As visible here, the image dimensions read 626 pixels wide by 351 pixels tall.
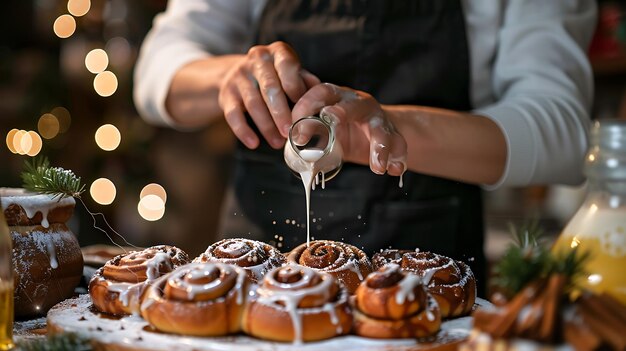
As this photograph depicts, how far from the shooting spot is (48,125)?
2.85 metres

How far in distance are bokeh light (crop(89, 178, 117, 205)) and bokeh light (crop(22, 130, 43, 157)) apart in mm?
240

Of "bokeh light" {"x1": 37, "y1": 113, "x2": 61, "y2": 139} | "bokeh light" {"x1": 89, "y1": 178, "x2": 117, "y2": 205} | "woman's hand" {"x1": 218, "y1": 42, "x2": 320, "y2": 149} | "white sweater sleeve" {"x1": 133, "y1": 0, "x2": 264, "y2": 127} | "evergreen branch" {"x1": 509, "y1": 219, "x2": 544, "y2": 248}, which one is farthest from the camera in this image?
"bokeh light" {"x1": 89, "y1": 178, "x2": 117, "y2": 205}

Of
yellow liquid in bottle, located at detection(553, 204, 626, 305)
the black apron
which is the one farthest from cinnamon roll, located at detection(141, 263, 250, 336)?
the black apron

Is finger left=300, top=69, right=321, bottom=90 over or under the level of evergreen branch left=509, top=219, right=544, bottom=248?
over

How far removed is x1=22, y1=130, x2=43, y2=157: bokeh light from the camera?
2826 mm

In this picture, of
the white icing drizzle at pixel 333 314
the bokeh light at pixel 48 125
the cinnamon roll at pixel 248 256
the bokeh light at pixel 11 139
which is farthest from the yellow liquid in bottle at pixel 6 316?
the bokeh light at pixel 11 139

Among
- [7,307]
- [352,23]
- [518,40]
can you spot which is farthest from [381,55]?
[7,307]

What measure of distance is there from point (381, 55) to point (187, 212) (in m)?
2.12

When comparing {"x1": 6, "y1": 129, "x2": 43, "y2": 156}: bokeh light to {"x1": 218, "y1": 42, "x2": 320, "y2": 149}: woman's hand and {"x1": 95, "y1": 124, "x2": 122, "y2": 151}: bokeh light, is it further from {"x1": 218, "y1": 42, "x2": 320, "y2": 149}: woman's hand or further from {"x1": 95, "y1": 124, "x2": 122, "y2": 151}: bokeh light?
{"x1": 218, "y1": 42, "x2": 320, "y2": 149}: woman's hand

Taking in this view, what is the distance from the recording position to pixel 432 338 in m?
0.77

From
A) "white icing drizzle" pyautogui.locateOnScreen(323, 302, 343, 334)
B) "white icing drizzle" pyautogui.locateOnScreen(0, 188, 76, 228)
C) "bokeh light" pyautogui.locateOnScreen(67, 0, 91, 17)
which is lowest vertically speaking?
"white icing drizzle" pyautogui.locateOnScreen(323, 302, 343, 334)

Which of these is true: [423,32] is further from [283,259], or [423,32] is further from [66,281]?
[66,281]

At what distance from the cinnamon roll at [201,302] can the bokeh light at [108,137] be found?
2.21m

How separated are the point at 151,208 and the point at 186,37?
1499 mm
